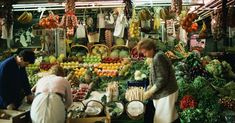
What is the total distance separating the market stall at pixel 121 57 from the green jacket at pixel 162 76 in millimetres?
325

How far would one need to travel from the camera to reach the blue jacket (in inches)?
235

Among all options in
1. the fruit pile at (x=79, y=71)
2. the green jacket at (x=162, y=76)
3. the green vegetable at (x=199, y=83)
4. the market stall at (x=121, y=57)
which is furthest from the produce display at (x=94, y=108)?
the fruit pile at (x=79, y=71)

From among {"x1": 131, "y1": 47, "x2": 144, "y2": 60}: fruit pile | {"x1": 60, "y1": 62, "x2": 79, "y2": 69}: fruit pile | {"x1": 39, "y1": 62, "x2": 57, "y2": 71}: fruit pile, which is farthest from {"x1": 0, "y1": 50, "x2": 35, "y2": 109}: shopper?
{"x1": 131, "y1": 47, "x2": 144, "y2": 60}: fruit pile

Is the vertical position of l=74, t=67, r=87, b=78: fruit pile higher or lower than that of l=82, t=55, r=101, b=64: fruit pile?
lower

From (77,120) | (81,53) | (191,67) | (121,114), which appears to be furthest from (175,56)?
(77,120)

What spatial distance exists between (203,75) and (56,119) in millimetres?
3161

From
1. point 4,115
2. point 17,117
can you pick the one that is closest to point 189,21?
point 17,117

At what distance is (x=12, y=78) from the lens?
608cm

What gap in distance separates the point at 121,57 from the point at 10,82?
14.4ft

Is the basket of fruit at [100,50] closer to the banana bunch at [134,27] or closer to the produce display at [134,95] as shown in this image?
the banana bunch at [134,27]

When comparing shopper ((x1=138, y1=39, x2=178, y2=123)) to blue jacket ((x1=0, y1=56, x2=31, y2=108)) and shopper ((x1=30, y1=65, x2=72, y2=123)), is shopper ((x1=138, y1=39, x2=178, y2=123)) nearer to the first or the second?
shopper ((x1=30, y1=65, x2=72, y2=123))

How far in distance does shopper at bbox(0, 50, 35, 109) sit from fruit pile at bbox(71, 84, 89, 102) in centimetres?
116

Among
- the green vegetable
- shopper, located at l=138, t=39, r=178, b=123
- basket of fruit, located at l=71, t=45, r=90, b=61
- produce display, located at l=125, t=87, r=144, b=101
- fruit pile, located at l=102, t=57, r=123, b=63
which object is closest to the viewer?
shopper, located at l=138, t=39, r=178, b=123

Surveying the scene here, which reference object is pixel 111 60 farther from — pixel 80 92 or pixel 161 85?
pixel 161 85
